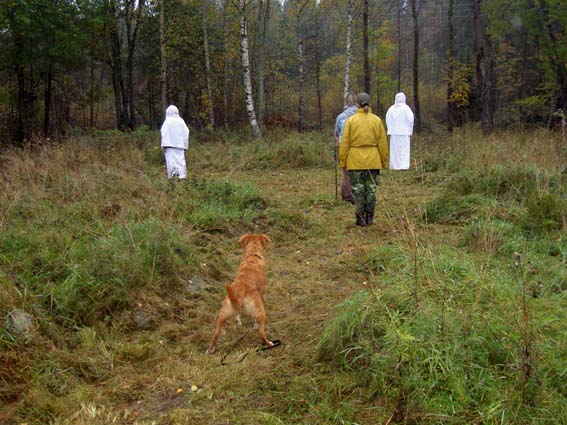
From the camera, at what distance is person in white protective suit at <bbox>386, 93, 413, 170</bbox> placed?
11.5m

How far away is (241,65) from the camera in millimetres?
28750

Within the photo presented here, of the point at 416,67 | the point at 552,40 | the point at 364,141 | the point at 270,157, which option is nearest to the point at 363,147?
the point at 364,141

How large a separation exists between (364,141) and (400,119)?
437cm

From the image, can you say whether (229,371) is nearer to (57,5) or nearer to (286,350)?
(286,350)

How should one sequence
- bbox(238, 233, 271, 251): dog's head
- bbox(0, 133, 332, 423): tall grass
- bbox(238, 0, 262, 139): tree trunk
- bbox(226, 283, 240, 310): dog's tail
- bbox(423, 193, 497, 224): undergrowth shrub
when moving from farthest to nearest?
1. bbox(238, 0, 262, 139): tree trunk
2. bbox(423, 193, 497, 224): undergrowth shrub
3. bbox(238, 233, 271, 251): dog's head
4. bbox(226, 283, 240, 310): dog's tail
5. bbox(0, 133, 332, 423): tall grass

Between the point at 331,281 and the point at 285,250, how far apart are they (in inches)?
57.0

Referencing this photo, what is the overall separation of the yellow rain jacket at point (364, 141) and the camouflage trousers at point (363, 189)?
170 mm

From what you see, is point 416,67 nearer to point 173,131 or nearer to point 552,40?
point 552,40

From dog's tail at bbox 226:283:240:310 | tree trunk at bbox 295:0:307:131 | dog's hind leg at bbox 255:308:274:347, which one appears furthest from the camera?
tree trunk at bbox 295:0:307:131

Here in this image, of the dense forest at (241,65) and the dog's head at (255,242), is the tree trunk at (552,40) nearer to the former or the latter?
the dense forest at (241,65)

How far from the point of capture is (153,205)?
23.0 feet

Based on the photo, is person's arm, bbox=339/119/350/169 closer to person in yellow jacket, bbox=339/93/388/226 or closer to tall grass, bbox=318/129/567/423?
person in yellow jacket, bbox=339/93/388/226

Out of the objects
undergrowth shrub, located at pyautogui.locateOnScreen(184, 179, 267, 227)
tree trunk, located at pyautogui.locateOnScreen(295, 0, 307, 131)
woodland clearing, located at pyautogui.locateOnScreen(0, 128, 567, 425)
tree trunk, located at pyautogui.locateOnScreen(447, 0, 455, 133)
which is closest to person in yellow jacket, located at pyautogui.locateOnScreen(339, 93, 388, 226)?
woodland clearing, located at pyautogui.locateOnScreen(0, 128, 567, 425)

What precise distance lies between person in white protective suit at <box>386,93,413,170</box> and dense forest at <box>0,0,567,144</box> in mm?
7635
